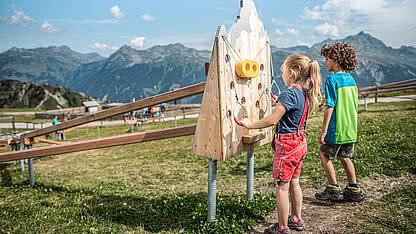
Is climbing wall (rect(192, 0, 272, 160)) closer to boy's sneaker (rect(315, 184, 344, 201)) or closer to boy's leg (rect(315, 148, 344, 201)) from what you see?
boy's leg (rect(315, 148, 344, 201))

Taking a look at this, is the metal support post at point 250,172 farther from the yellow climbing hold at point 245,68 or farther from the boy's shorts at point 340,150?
the yellow climbing hold at point 245,68

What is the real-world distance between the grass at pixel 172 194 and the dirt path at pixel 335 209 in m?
0.17

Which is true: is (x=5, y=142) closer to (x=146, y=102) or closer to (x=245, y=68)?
(x=146, y=102)

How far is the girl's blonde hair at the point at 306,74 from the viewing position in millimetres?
3445

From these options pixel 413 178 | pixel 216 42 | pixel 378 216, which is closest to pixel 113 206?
pixel 216 42

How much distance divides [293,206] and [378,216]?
3.93 ft

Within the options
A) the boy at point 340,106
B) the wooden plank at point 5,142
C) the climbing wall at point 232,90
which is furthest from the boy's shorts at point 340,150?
the wooden plank at point 5,142

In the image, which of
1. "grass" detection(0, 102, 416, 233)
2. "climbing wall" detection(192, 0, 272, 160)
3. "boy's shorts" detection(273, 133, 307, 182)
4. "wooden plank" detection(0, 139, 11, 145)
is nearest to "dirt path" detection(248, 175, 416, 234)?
"grass" detection(0, 102, 416, 233)

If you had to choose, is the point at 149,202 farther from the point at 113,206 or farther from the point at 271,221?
the point at 271,221

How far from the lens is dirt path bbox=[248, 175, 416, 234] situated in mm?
3777

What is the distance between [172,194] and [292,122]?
Answer: 319cm

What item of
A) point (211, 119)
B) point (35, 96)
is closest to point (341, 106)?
point (211, 119)

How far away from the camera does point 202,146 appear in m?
3.71

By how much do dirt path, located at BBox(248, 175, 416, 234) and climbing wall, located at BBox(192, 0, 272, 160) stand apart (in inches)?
46.6
